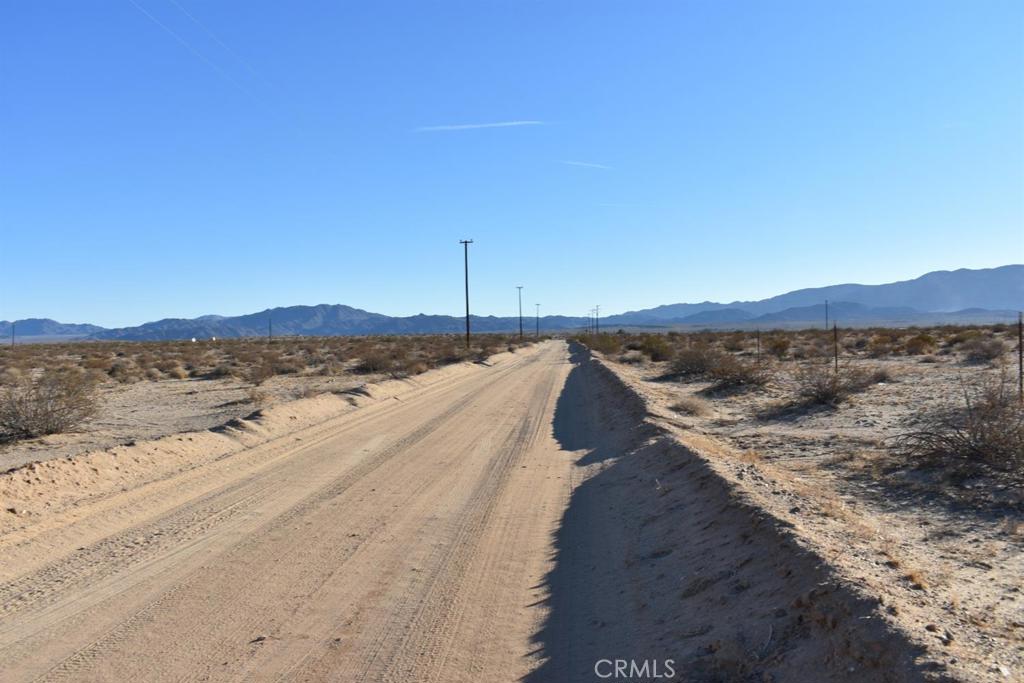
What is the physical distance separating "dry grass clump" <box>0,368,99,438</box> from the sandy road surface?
855 cm

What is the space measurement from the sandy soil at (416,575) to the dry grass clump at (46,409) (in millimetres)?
6896

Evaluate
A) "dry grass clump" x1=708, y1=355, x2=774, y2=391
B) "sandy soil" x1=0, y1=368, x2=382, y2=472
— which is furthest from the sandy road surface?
"dry grass clump" x1=708, y1=355, x2=774, y2=391

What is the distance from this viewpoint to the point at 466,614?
23.3 feet

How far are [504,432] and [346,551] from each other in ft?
33.5

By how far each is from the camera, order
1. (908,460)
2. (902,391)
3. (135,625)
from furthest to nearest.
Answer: (902,391) < (908,460) < (135,625)

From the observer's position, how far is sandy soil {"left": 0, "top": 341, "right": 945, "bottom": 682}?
19.4 feet

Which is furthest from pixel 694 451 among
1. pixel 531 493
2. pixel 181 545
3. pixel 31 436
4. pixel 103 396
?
pixel 103 396

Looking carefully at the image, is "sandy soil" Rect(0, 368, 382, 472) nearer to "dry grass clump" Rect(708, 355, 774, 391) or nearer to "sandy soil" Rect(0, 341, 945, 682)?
"sandy soil" Rect(0, 341, 945, 682)

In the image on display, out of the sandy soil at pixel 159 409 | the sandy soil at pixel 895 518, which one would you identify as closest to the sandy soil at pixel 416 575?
the sandy soil at pixel 895 518

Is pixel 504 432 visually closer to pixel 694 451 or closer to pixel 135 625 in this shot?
pixel 694 451

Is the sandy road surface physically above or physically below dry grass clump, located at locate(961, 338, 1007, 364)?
below

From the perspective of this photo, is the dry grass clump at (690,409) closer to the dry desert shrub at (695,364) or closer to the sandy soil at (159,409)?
the dry desert shrub at (695,364)

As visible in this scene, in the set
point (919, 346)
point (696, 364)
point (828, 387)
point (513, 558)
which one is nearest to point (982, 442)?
point (513, 558)

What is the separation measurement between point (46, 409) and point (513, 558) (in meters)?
16.5
